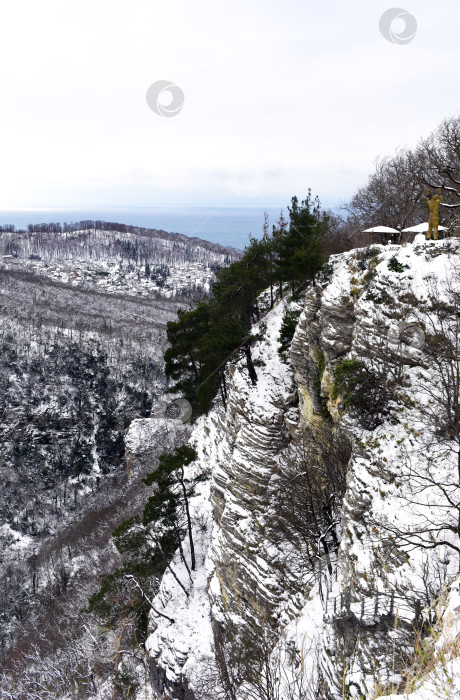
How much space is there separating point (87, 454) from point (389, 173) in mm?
64242

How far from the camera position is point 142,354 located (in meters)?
88.4

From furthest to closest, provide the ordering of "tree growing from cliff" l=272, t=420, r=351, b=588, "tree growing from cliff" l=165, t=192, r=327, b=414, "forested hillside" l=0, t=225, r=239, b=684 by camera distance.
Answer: "forested hillside" l=0, t=225, r=239, b=684 < "tree growing from cliff" l=165, t=192, r=327, b=414 < "tree growing from cliff" l=272, t=420, r=351, b=588

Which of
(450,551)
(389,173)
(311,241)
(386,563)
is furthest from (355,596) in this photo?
(389,173)

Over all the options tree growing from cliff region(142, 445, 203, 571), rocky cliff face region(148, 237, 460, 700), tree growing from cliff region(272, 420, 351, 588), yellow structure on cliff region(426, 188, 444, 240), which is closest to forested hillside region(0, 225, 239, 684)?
tree growing from cliff region(142, 445, 203, 571)

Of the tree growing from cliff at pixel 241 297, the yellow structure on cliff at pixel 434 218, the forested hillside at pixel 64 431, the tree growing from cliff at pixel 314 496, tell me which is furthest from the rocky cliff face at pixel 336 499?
the forested hillside at pixel 64 431

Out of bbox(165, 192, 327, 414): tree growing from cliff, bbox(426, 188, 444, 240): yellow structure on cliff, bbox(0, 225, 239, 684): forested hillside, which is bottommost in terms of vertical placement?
bbox(0, 225, 239, 684): forested hillside

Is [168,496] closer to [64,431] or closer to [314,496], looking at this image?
[314,496]

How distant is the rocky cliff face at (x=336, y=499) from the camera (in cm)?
874

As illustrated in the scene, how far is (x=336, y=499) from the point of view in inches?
579

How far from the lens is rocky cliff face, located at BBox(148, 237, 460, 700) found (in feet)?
28.7

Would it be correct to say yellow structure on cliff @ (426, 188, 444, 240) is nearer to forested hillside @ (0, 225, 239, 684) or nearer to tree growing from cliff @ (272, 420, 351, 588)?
tree growing from cliff @ (272, 420, 351, 588)

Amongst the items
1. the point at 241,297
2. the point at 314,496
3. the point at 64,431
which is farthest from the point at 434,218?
the point at 64,431

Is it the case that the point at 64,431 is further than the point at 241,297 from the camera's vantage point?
Yes

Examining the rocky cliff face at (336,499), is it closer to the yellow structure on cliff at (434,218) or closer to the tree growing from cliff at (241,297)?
the yellow structure on cliff at (434,218)
